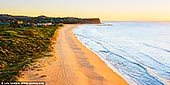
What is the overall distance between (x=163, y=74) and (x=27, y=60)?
8.70 m

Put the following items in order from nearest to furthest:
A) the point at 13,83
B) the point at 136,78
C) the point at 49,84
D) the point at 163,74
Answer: the point at 13,83
the point at 49,84
the point at 136,78
the point at 163,74

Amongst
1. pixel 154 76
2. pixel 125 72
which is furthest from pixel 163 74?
pixel 125 72

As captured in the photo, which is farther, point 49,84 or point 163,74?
point 163,74

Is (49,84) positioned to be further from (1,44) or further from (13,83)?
(1,44)

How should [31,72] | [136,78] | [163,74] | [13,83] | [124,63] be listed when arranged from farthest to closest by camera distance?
1. [124,63]
2. [163,74]
3. [136,78]
4. [31,72]
5. [13,83]

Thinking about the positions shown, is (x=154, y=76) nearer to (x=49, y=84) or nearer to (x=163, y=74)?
(x=163, y=74)

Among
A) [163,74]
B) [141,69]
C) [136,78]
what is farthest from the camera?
[141,69]

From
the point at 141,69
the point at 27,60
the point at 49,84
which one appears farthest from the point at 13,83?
the point at 141,69

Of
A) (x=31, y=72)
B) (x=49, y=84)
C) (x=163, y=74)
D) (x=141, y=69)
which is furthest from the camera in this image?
(x=141, y=69)

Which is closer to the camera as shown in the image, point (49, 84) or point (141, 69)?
point (49, 84)

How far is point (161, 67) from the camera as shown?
60.5 ft

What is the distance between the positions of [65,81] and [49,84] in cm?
94

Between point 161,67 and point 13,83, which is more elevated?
point 13,83

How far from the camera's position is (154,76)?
15.2 metres
